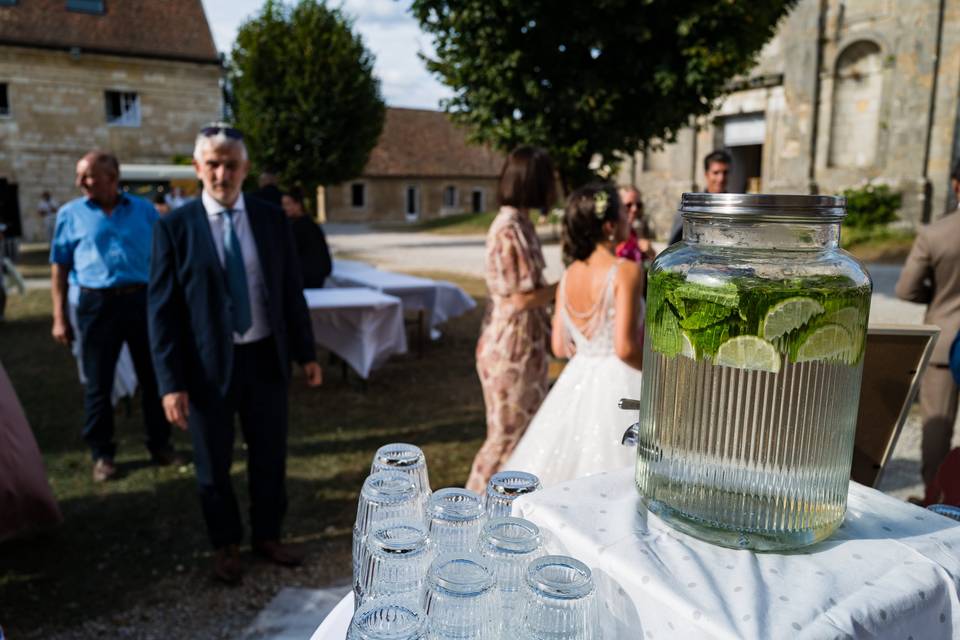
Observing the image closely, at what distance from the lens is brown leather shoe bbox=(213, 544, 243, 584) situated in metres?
3.54

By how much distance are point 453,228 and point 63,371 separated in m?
26.0

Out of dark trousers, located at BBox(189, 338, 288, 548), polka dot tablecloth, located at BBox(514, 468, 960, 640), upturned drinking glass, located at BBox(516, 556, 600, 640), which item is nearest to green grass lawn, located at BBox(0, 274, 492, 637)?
dark trousers, located at BBox(189, 338, 288, 548)

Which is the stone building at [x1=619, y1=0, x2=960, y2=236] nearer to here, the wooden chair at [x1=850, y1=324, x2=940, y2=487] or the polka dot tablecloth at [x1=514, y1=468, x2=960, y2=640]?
the wooden chair at [x1=850, y1=324, x2=940, y2=487]

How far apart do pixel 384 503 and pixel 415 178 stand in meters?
44.9

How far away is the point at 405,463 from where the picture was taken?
130 cm

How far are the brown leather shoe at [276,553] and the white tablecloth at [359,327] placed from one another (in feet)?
9.43

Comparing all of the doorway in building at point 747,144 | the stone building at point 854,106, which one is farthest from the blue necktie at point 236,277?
the doorway in building at point 747,144

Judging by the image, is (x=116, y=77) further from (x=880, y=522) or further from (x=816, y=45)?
(x=880, y=522)

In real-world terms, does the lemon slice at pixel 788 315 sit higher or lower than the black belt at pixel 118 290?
higher

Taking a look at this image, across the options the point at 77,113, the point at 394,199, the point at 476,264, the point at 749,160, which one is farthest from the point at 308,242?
the point at 394,199

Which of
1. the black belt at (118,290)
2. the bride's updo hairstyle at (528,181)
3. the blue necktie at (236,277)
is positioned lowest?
the black belt at (118,290)

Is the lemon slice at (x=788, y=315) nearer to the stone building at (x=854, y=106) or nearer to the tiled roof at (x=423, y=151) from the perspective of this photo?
the stone building at (x=854, y=106)

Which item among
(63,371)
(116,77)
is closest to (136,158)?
(116,77)

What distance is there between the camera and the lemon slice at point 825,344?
3.45 feet
